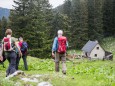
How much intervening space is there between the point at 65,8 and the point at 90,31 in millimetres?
18619

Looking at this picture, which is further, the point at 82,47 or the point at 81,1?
the point at 81,1

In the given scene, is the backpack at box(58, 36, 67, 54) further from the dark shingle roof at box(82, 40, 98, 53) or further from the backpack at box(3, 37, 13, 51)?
the dark shingle roof at box(82, 40, 98, 53)

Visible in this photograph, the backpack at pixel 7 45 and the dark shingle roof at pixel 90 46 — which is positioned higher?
the backpack at pixel 7 45

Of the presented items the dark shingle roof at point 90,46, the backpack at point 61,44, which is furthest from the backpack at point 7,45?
the dark shingle roof at point 90,46

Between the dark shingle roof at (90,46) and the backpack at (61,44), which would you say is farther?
the dark shingle roof at (90,46)

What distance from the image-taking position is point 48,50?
188 feet

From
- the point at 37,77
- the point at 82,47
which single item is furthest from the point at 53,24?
the point at 37,77

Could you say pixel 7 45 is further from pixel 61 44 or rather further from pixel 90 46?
pixel 90 46

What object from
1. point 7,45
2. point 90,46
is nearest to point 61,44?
point 7,45

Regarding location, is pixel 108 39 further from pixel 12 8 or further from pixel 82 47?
pixel 12 8

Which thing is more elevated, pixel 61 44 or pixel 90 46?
pixel 61 44

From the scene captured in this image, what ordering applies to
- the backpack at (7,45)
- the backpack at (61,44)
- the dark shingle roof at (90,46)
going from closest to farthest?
1. the backpack at (7,45)
2. the backpack at (61,44)
3. the dark shingle roof at (90,46)

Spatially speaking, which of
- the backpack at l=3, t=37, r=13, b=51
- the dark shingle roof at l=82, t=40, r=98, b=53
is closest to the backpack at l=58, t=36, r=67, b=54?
the backpack at l=3, t=37, r=13, b=51

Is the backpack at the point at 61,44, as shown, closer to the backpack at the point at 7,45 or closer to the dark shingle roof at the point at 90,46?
the backpack at the point at 7,45
